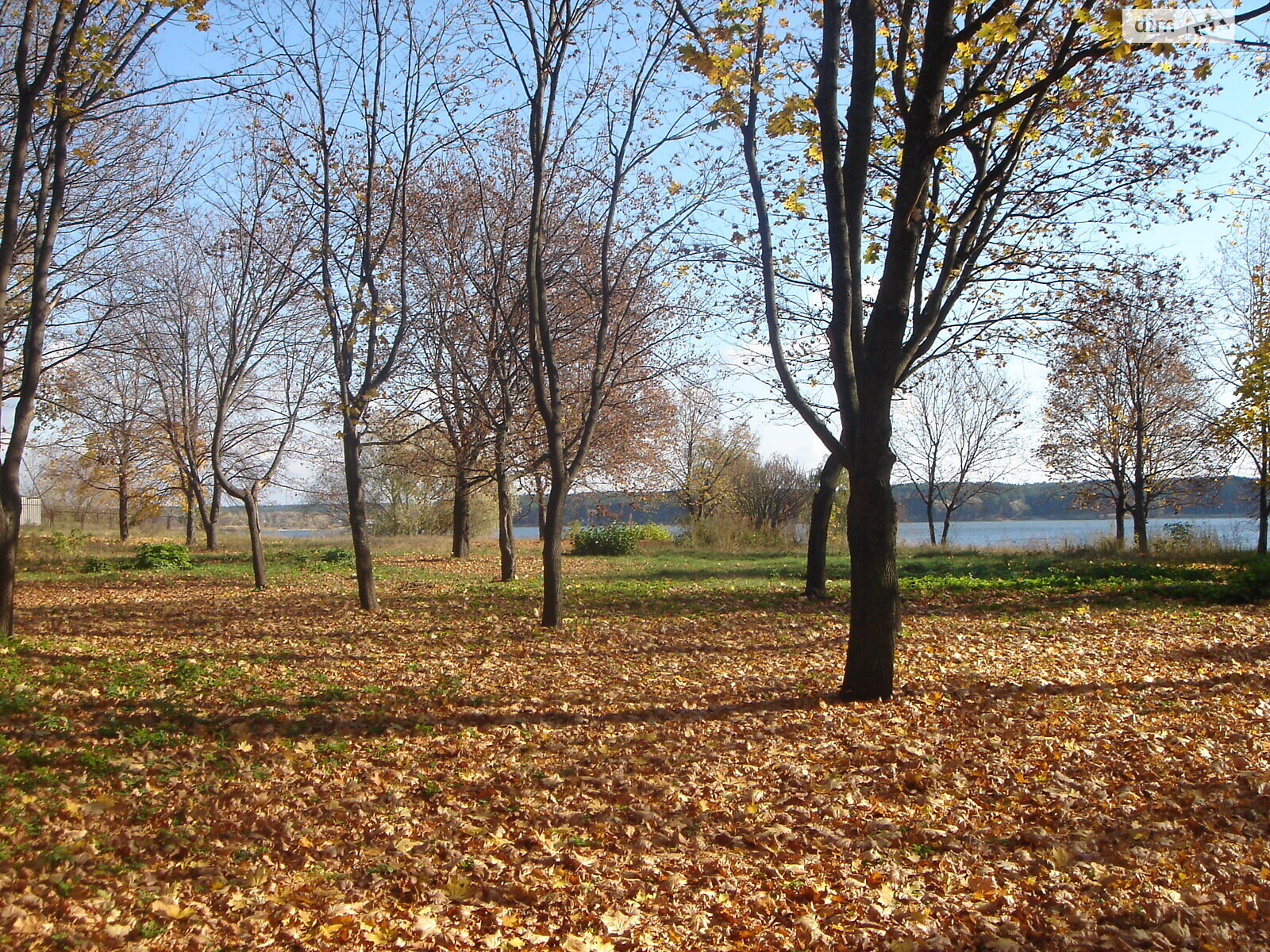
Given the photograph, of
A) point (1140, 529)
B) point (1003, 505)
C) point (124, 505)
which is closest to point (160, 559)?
point (124, 505)

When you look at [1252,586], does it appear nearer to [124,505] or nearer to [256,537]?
[256,537]

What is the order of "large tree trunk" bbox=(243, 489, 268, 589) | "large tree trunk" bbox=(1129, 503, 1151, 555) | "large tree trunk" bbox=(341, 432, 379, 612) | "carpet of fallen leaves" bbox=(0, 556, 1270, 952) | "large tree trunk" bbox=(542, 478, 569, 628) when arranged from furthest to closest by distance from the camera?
"large tree trunk" bbox=(1129, 503, 1151, 555)
"large tree trunk" bbox=(243, 489, 268, 589)
"large tree trunk" bbox=(341, 432, 379, 612)
"large tree trunk" bbox=(542, 478, 569, 628)
"carpet of fallen leaves" bbox=(0, 556, 1270, 952)

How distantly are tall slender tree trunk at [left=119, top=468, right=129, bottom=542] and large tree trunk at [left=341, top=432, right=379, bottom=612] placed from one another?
873 inches

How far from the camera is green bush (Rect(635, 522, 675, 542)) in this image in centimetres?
3042

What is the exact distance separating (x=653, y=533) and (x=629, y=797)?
26.7 m

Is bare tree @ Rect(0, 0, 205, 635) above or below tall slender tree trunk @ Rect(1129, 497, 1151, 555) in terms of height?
above

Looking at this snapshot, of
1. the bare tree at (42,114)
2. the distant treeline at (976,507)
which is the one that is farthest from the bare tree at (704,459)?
the bare tree at (42,114)

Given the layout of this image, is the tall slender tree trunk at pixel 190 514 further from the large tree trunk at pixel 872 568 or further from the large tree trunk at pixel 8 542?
the large tree trunk at pixel 872 568

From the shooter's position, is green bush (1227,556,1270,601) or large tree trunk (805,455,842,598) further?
large tree trunk (805,455,842,598)

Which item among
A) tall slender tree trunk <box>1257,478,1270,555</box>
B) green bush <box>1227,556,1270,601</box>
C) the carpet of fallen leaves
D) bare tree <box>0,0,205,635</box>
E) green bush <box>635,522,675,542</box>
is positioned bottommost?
the carpet of fallen leaves

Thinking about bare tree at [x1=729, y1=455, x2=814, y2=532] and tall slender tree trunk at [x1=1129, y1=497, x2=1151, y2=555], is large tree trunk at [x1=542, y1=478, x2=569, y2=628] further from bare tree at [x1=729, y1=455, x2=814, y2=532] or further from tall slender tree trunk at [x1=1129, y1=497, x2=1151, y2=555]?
bare tree at [x1=729, y1=455, x2=814, y2=532]

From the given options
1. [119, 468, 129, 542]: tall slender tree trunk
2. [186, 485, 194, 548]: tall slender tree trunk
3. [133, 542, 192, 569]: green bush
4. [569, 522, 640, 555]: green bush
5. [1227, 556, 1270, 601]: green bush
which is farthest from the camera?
[119, 468, 129, 542]: tall slender tree trunk

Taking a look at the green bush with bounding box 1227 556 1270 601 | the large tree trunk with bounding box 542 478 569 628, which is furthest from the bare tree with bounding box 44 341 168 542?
the green bush with bounding box 1227 556 1270 601

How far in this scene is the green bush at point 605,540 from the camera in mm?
27234
